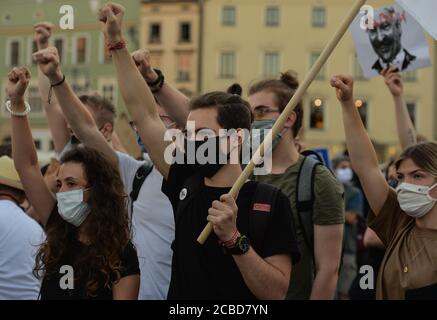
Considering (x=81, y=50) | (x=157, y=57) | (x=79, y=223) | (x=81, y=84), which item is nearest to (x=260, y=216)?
(x=79, y=223)

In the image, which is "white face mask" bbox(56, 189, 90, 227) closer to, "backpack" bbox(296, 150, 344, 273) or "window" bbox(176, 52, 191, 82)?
"backpack" bbox(296, 150, 344, 273)

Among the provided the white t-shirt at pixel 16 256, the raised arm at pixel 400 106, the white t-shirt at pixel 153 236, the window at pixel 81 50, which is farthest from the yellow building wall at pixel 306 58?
the white t-shirt at pixel 16 256

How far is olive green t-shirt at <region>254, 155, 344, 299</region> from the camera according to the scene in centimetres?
387

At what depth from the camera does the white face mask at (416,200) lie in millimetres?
3604

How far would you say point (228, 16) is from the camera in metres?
47.1

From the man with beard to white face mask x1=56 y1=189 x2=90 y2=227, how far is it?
7.66 ft

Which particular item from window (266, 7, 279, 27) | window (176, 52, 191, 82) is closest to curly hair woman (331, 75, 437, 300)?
window (176, 52, 191, 82)

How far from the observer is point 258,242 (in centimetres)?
311

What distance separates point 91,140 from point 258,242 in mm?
1586

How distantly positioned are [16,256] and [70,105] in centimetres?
85

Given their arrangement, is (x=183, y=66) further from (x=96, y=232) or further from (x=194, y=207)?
(x=194, y=207)

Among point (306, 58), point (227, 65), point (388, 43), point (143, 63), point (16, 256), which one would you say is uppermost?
point (388, 43)

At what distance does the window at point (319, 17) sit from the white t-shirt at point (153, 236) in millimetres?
43062
